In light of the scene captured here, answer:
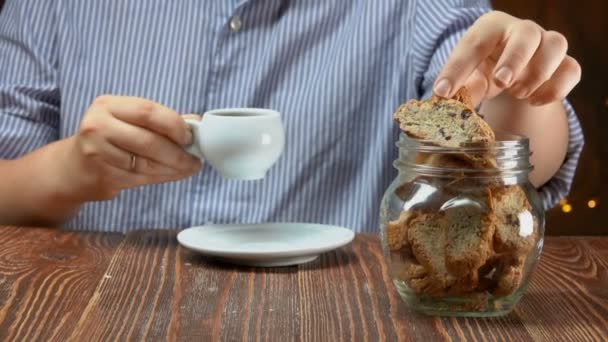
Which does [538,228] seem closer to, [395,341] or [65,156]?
[395,341]

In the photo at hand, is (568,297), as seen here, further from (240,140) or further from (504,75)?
(240,140)

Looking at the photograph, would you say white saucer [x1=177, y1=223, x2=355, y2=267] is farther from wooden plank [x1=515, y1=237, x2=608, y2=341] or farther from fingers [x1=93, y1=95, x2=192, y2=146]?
wooden plank [x1=515, y1=237, x2=608, y2=341]

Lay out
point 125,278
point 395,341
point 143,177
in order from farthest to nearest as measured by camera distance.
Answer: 1. point 143,177
2. point 125,278
3. point 395,341

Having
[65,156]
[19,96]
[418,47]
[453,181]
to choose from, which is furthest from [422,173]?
[19,96]

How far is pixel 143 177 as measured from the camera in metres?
1.10

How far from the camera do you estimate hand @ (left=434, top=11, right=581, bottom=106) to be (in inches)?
35.1

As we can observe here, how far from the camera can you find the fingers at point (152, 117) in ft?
3.26

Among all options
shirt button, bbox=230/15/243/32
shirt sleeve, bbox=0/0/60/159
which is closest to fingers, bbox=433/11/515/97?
shirt button, bbox=230/15/243/32

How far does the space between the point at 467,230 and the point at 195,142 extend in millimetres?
367

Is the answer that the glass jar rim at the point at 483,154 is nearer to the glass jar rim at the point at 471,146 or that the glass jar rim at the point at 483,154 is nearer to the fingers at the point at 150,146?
the glass jar rim at the point at 471,146

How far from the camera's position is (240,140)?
943 millimetres

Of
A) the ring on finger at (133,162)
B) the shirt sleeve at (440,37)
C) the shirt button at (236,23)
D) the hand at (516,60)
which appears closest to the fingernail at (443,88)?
the hand at (516,60)

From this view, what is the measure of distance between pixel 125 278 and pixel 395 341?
0.30 meters

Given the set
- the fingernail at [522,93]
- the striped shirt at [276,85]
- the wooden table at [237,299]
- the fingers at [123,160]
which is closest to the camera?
the wooden table at [237,299]
